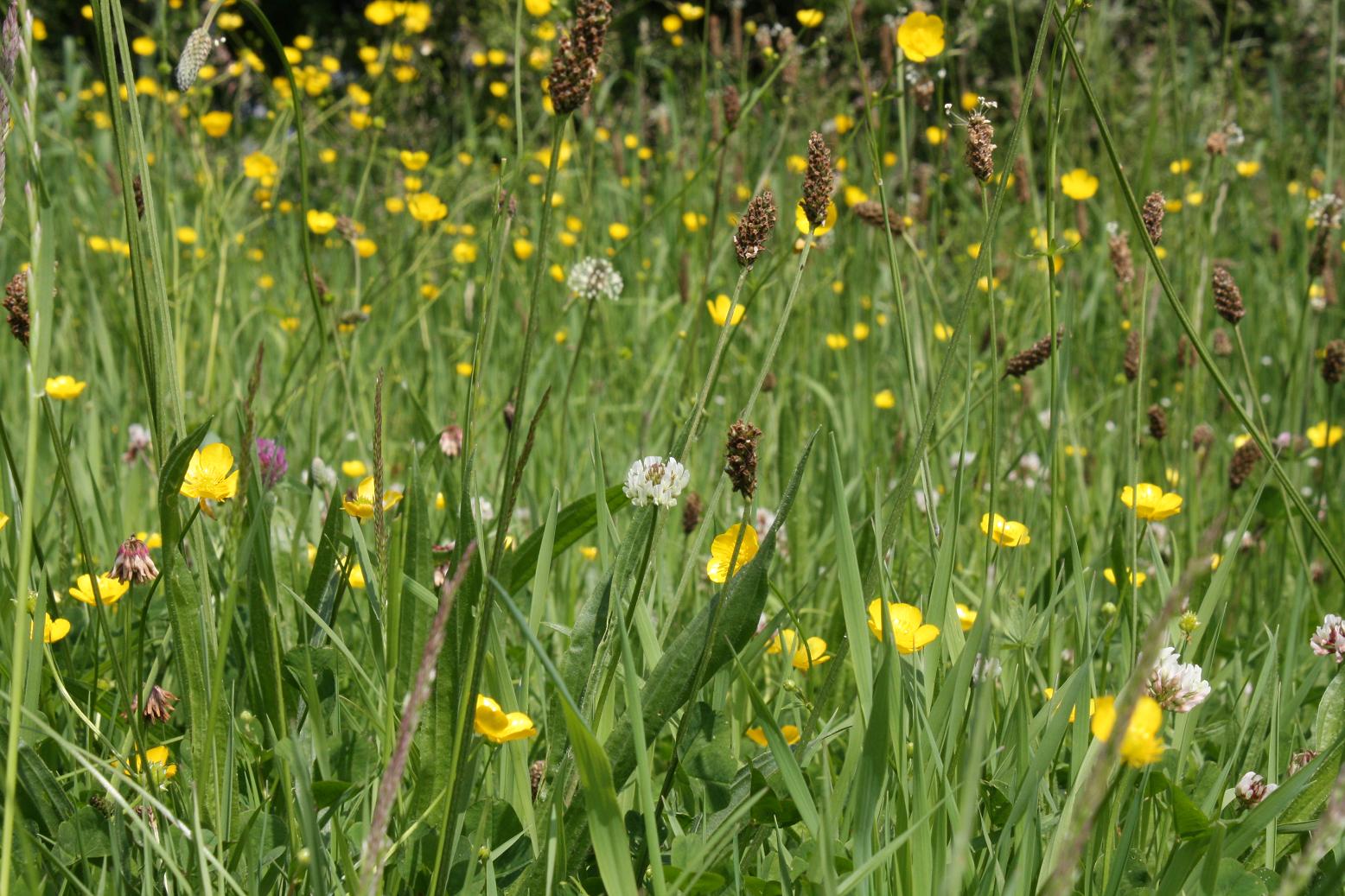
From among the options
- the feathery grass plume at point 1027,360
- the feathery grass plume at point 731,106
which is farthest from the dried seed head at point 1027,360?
the feathery grass plume at point 731,106

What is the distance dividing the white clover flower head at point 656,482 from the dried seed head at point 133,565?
0.45 meters

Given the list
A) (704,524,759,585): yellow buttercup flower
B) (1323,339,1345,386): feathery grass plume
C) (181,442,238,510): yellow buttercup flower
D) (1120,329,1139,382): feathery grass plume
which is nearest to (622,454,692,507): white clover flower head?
(704,524,759,585): yellow buttercup flower

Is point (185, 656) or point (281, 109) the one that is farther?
→ point (281, 109)

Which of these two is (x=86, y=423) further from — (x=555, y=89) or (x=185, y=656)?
(x=555, y=89)

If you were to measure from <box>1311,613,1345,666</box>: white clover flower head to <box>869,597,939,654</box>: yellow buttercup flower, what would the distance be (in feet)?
1.12

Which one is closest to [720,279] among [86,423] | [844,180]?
[844,180]

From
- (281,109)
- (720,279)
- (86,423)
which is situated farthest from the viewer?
(720,279)

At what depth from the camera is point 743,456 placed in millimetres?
742

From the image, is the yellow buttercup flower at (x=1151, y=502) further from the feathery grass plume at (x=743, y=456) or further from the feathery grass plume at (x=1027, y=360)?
the feathery grass plume at (x=743, y=456)

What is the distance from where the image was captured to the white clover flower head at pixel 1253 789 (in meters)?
0.88

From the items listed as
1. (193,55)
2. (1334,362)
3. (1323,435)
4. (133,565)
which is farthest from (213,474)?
(1323,435)

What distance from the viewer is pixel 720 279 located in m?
2.82

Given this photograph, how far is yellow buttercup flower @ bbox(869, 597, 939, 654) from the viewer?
0.84 m

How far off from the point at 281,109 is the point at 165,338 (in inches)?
81.1
